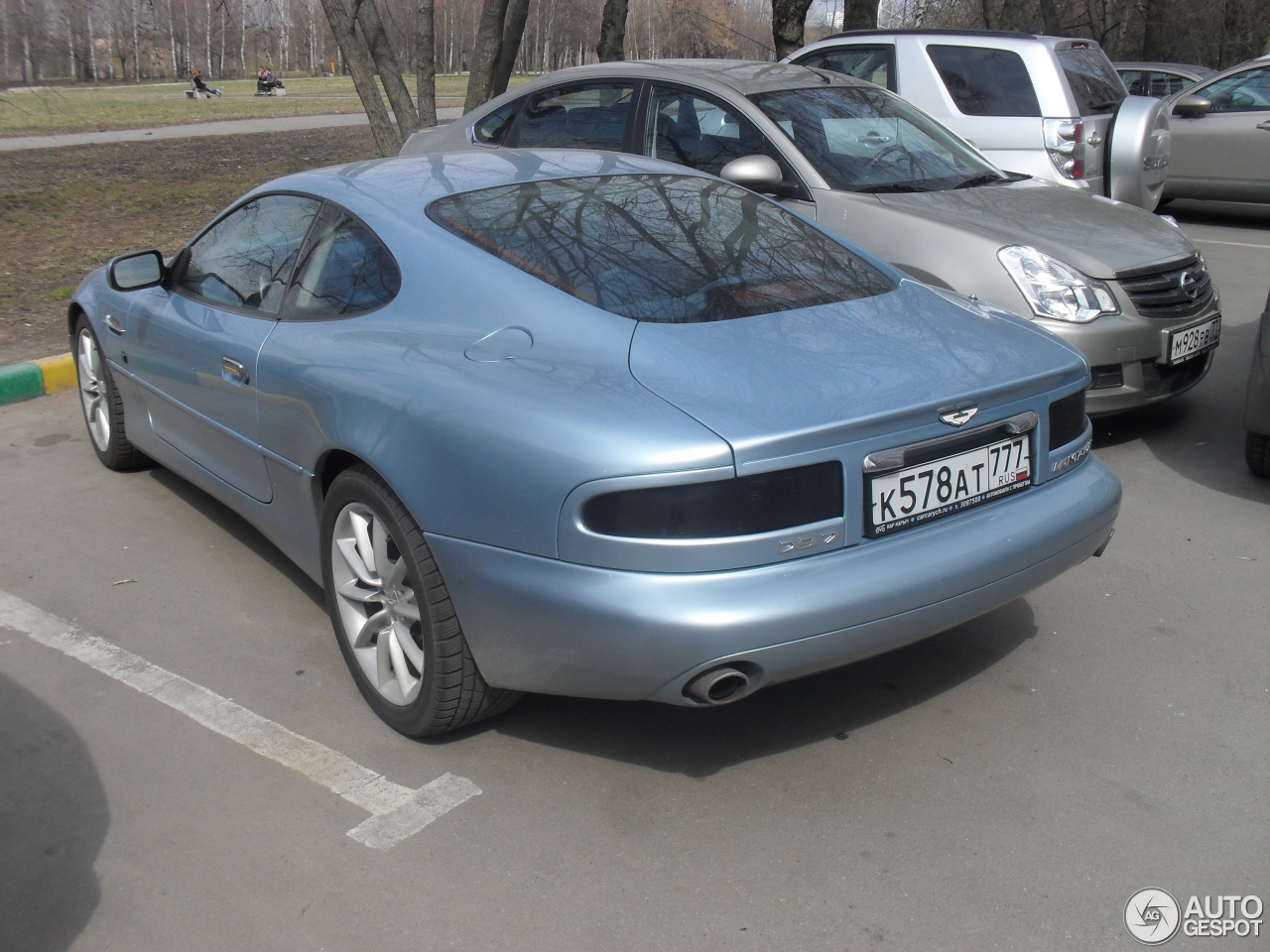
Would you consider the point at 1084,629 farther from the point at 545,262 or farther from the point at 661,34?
the point at 661,34

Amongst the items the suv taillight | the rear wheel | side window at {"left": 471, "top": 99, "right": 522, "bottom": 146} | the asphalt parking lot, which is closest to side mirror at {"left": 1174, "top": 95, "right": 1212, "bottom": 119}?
the rear wheel

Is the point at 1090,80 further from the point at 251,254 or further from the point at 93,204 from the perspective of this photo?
the point at 93,204

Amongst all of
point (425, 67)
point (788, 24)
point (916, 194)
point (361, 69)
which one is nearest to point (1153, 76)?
point (788, 24)

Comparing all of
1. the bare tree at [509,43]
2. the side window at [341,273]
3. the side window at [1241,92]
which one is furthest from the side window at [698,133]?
the side window at [1241,92]

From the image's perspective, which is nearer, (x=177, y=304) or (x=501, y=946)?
(x=501, y=946)

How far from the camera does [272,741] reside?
3.12m

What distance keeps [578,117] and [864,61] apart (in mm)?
2762

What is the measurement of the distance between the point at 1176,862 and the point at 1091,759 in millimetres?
415

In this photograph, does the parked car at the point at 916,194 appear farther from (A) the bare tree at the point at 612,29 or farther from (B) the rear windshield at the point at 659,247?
(A) the bare tree at the point at 612,29

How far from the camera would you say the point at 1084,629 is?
3.64 m

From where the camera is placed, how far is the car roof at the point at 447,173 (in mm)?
3561

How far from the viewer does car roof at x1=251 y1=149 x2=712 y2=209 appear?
11.7ft

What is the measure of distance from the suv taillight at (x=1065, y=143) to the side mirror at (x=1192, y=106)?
16.4 feet

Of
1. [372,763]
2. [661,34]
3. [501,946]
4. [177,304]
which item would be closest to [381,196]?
[177,304]
